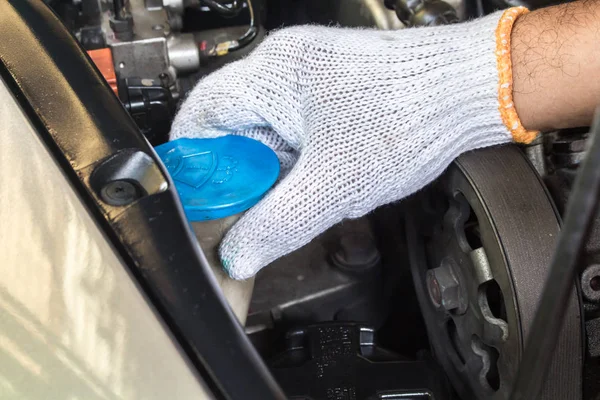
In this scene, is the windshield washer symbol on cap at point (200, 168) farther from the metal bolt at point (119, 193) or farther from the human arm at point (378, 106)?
the metal bolt at point (119, 193)

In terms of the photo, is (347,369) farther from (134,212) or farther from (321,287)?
(134,212)

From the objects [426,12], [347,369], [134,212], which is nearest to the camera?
[134,212]

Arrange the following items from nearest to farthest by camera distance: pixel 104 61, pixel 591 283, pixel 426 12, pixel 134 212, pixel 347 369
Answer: pixel 134 212, pixel 591 283, pixel 347 369, pixel 426 12, pixel 104 61

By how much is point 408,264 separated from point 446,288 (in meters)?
0.29

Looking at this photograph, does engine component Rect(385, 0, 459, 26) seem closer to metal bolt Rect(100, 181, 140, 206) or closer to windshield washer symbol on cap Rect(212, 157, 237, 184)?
windshield washer symbol on cap Rect(212, 157, 237, 184)

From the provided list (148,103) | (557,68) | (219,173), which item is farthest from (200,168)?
(557,68)

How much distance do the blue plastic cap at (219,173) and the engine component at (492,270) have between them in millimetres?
260

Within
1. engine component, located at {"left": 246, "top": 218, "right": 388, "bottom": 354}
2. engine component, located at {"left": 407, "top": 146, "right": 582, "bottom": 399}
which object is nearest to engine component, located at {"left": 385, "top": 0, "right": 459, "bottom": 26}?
engine component, located at {"left": 407, "top": 146, "right": 582, "bottom": 399}

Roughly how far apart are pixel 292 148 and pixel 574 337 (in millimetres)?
442

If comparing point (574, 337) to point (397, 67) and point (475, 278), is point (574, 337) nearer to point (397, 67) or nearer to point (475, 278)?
point (475, 278)

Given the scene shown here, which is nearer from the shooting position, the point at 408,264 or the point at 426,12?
the point at 426,12

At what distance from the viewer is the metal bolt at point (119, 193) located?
427 millimetres

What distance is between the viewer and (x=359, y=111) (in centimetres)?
71

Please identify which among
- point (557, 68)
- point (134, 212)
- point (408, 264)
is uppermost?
point (134, 212)
